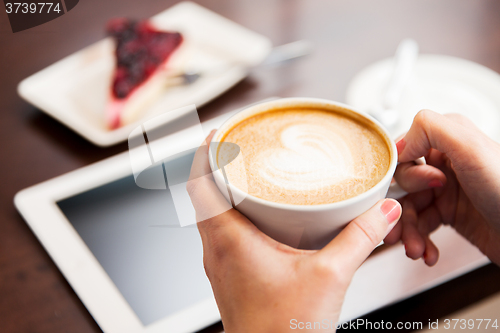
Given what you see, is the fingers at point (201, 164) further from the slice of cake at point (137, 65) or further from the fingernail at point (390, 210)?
the slice of cake at point (137, 65)

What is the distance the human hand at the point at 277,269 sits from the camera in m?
0.33

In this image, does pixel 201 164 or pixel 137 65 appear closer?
pixel 201 164

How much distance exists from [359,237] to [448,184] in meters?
0.30

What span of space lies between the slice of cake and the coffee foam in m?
0.39

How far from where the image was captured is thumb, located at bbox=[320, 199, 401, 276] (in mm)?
336

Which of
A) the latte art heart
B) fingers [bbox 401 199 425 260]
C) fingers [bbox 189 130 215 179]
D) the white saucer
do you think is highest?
fingers [bbox 189 130 215 179]

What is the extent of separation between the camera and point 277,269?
1.13ft

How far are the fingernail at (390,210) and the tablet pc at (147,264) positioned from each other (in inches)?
6.1

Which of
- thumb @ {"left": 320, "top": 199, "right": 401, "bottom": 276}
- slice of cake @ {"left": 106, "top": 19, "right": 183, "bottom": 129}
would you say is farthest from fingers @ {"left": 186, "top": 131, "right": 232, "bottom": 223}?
slice of cake @ {"left": 106, "top": 19, "right": 183, "bottom": 129}

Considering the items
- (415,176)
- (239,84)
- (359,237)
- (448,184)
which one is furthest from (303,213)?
(239,84)

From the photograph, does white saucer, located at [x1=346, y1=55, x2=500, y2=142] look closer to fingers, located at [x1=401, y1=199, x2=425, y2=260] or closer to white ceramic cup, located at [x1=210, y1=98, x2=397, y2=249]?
fingers, located at [x1=401, y1=199, x2=425, y2=260]

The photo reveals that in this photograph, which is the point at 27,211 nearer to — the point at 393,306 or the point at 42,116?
the point at 42,116

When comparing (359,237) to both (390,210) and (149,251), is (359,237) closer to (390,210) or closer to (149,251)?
(390,210)

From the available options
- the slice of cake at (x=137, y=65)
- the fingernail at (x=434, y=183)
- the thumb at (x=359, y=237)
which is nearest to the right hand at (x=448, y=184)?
the fingernail at (x=434, y=183)
